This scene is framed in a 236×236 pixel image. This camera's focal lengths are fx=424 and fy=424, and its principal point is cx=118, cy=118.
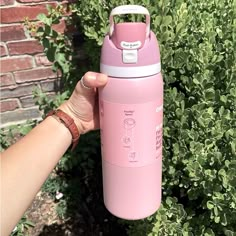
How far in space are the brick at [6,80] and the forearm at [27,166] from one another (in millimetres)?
1521

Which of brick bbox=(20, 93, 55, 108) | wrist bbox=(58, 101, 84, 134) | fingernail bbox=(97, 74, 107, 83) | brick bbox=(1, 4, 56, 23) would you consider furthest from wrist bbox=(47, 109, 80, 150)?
brick bbox=(20, 93, 55, 108)

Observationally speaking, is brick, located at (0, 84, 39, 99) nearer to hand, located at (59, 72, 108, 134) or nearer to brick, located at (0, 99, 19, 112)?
brick, located at (0, 99, 19, 112)

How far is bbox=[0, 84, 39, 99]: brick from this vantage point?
305 centimetres

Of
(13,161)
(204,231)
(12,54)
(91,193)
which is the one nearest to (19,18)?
(12,54)

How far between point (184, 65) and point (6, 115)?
1738mm

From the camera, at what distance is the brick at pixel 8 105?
Answer: 10.1ft

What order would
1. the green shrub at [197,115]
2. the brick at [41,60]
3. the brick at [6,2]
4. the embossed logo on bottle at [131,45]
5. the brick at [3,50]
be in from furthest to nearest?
the brick at [41,60], the brick at [3,50], the brick at [6,2], the green shrub at [197,115], the embossed logo on bottle at [131,45]

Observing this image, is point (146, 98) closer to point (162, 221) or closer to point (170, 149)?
point (170, 149)

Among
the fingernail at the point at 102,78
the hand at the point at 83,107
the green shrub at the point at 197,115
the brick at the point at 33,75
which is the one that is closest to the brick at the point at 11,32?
the brick at the point at 33,75

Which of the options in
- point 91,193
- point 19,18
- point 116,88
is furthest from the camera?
point 19,18

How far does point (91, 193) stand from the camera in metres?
2.62

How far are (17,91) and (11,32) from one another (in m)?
0.43

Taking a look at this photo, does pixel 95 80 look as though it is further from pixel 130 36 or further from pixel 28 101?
pixel 28 101

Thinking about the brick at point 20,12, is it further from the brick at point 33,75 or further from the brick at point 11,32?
the brick at point 33,75
